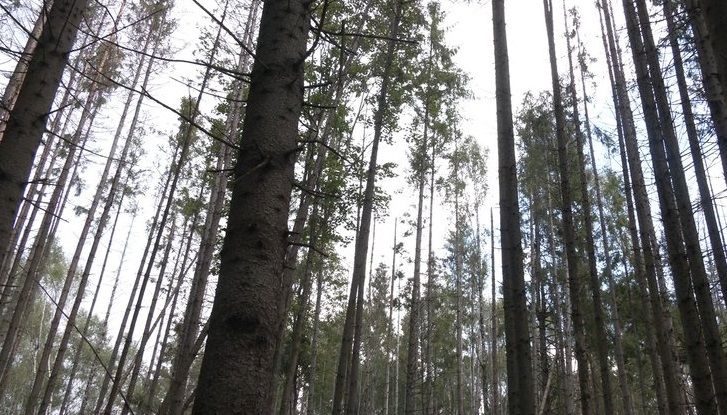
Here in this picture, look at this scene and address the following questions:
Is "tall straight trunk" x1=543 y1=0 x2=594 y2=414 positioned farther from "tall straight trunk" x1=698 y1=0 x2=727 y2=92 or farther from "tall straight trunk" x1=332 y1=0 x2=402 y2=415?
"tall straight trunk" x1=698 y1=0 x2=727 y2=92

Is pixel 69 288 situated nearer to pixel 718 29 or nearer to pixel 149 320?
pixel 149 320

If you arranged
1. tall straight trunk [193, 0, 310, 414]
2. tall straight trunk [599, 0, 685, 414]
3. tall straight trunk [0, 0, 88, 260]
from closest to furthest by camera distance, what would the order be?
tall straight trunk [193, 0, 310, 414], tall straight trunk [0, 0, 88, 260], tall straight trunk [599, 0, 685, 414]

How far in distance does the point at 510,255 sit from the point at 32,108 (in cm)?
409

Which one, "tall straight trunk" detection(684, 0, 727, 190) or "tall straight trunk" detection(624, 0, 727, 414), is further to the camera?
"tall straight trunk" detection(624, 0, 727, 414)

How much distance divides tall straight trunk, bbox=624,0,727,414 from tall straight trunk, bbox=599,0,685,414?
1.89m

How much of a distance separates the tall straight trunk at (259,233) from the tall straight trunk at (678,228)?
4.37 meters

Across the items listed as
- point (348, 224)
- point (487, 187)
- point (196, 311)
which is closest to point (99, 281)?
point (348, 224)

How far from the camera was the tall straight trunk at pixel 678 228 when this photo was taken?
413cm

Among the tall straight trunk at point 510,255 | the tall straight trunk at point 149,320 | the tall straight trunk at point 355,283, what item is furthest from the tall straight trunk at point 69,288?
the tall straight trunk at point 510,255

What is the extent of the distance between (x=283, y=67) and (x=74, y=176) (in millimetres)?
15642

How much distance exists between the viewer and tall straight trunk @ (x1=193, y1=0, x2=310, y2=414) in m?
1.27

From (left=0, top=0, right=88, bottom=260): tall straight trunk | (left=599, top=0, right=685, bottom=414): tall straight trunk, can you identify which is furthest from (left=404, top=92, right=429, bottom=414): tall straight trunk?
(left=0, top=0, right=88, bottom=260): tall straight trunk

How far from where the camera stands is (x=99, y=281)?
1891 cm

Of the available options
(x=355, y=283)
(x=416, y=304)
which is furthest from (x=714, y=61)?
(x=416, y=304)
